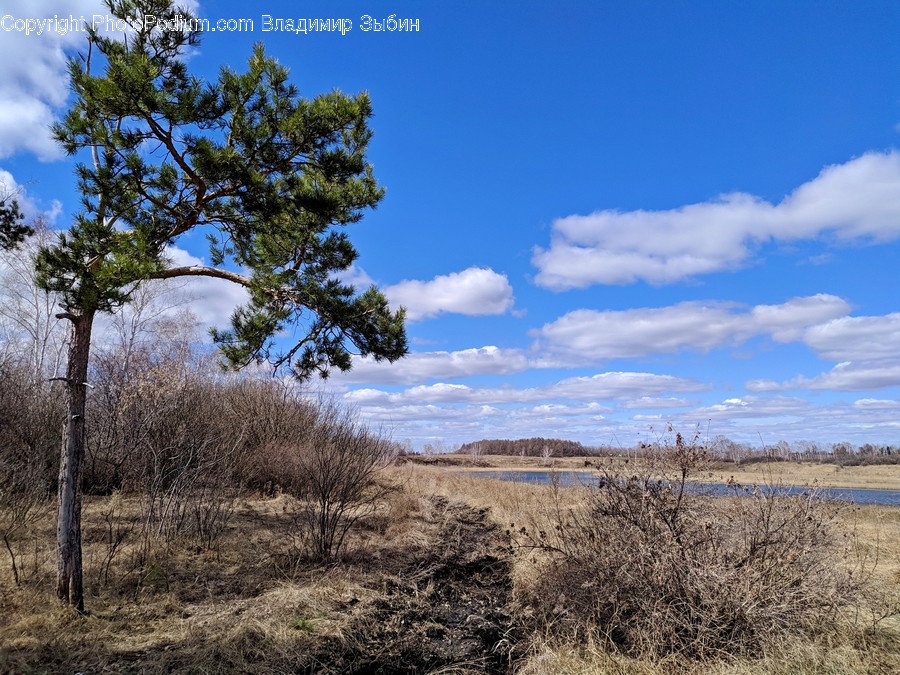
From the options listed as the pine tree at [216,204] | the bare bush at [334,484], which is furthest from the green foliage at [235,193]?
the bare bush at [334,484]

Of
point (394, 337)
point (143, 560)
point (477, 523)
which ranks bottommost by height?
point (477, 523)

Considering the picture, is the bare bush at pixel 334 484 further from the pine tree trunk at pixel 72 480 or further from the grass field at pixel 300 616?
the pine tree trunk at pixel 72 480

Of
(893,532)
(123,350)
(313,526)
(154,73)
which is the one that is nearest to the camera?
(154,73)

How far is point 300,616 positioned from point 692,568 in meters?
4.80

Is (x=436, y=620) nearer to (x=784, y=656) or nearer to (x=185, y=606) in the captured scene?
(x=185, y=606)

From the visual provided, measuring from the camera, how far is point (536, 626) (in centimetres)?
652

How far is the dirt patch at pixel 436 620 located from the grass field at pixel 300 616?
0.02 metres

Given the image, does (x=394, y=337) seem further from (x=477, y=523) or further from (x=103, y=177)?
(x=477, y=523)

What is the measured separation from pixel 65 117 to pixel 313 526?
7112 millimetres

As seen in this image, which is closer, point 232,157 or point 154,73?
point 154,73

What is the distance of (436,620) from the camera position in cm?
698

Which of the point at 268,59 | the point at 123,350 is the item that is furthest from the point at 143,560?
the point at 123,350

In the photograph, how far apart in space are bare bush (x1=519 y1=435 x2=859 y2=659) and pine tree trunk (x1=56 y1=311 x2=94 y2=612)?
564 centimetres

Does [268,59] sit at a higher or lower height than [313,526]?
higher
